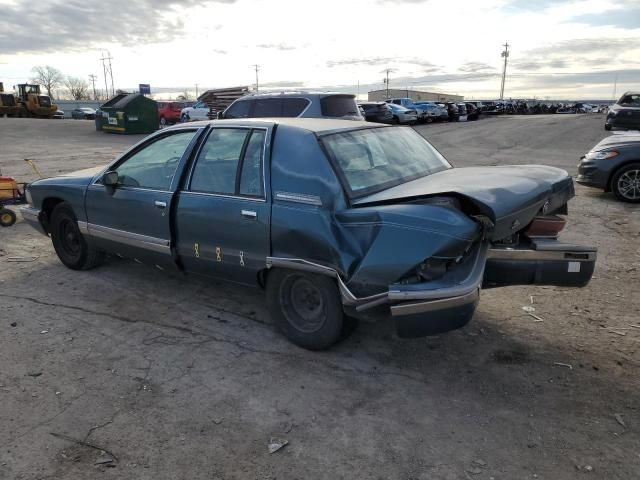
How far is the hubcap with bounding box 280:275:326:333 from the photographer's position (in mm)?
3668

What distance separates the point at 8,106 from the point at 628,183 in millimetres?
43030

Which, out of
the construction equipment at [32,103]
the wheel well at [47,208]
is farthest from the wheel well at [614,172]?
the construction equipment at [32,103]

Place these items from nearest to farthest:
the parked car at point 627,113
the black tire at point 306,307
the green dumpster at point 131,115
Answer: the black tire at point 306,307 < the parked car at point 627,113 < the green dumpster at point 131,115


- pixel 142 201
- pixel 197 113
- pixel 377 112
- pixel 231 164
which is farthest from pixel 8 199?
pixel 197 113

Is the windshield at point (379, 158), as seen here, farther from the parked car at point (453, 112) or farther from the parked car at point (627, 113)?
the parked car at point (453, 112)

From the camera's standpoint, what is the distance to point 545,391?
3.22m

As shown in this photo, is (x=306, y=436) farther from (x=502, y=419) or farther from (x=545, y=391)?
(x=545, y=391)

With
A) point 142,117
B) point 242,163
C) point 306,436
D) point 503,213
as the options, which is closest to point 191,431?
point 306,436

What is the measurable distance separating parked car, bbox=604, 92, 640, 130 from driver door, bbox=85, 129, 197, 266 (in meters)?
21.9

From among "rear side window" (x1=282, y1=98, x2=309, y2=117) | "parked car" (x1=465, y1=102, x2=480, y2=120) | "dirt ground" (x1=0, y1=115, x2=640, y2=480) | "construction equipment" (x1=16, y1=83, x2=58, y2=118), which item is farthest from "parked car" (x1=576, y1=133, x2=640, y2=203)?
"construction equipment" (x1=16, y1=83, x2=58, y2=118)

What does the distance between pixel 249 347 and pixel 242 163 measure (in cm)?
141

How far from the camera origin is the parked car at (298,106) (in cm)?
1070

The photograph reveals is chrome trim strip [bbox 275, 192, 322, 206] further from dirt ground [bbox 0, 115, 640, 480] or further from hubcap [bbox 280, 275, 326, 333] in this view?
dirt ground [bbox 0, 115, 640, 480]

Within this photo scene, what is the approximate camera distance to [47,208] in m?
5.52
